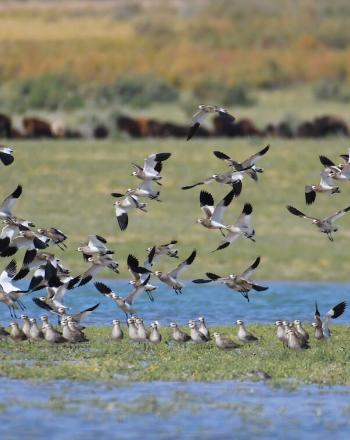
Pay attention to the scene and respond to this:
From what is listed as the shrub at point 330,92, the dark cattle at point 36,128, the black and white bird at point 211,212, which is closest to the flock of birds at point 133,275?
the black and white bird at point 211,212

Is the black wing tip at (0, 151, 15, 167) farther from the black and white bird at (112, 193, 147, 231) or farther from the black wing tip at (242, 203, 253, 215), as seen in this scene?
the black wing tip at (242, 203, 253, 215)

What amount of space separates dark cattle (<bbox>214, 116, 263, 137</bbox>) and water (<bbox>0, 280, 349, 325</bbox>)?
1578 centimetres

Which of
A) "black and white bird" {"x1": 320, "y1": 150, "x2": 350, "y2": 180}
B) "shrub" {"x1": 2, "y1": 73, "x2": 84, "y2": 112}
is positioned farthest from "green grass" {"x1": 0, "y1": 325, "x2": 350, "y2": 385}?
"shrub" {"x1": 2, "y1": 73, "x2": 84, "y2": 112}

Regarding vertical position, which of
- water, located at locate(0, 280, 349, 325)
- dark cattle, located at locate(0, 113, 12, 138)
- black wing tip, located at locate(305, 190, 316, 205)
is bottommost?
dark cattle, located at locate(0, 113, 12, 138)

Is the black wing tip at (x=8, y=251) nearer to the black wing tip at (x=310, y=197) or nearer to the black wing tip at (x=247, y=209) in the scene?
the black wing tip at (x=247, y=209)

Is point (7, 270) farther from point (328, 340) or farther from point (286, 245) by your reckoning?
point (286, 245)

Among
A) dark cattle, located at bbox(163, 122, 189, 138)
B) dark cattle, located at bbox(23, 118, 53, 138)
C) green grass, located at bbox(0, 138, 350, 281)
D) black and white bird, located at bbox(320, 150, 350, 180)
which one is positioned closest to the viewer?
black and white bird, located at bbox(320, 150, 350, 180)

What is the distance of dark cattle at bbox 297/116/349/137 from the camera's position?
4475 centimetres

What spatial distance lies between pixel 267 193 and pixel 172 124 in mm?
10493

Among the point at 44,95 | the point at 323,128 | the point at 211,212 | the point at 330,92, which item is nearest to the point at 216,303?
the point at 211,212

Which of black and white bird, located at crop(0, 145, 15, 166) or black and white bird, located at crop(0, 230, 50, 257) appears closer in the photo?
black and white bird, located at crop(0, 230, 50, 257)

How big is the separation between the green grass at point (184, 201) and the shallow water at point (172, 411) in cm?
1267

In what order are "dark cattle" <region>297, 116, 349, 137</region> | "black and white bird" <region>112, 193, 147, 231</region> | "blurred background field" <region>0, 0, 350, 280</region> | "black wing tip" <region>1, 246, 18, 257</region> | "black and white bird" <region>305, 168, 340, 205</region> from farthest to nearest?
1. "dark cattle" <region>297, 116, 349, 137</region>
2. "blurred background field" <region>0, 0, 350, 280</region>
3. "black and white bird" <region>112, 193, 147, 231</region>
4. "black and white bird" <region>305, 168, 340, 205</region>
5. "black wing tip" <region>1, 246, 18, 257</region>

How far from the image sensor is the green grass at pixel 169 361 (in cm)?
1719
